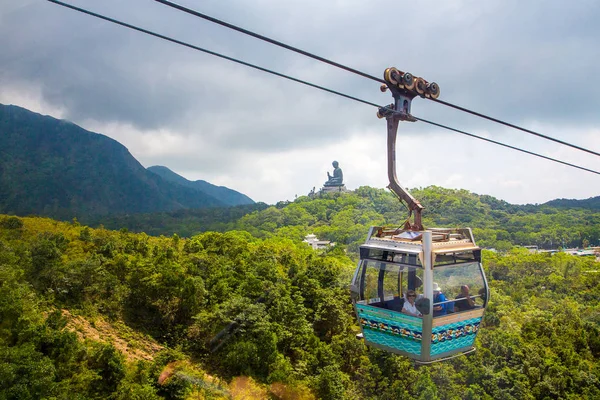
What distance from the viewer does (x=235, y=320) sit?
1595 centimetres

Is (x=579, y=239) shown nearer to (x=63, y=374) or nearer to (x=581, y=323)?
(x=581, y=323)

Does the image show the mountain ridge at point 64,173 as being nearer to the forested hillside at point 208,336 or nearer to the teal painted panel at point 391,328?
the forested hillside at point 208,336

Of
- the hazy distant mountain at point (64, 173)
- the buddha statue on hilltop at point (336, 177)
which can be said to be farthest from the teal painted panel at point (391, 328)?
the buddha statue on hilltop at point (336, 177)

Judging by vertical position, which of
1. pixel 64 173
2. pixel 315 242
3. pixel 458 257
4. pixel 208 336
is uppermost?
pixel 64 173

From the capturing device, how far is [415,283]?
552cm

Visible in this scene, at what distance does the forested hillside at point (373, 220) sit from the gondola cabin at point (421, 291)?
154ft

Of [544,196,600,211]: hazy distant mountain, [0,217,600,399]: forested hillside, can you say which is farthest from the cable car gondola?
[544,196,600,211]: hazy distant mountain

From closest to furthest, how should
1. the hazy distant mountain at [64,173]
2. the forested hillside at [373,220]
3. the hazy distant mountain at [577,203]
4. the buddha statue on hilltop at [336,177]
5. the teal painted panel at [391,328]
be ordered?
the teal painted panel at [391,328] → the hazy distant mountain at [64,173] → the forested hillside at [373,220] → the buddha statue on hilltop at [336,177] → the hazy distant mountain at [577,203]

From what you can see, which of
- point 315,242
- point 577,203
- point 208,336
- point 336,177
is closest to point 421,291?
point 208,336

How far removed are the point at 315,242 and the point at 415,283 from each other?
54.7m

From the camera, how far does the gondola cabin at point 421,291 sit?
5008 millimetres

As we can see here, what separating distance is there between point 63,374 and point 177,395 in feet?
10.8

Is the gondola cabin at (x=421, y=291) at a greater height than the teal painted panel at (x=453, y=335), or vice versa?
the gondola cabin at (x=421, y=291)

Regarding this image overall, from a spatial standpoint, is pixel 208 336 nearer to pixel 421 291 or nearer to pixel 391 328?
pixel 391 328
